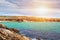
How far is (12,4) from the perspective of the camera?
211 centimetres

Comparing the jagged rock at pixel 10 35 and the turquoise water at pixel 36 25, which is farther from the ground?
the turquoise water at pixel 36 25

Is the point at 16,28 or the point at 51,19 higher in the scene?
the point at 51,19

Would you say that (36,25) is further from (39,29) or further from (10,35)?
(10,35)

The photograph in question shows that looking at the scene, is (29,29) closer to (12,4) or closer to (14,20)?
(14,20)

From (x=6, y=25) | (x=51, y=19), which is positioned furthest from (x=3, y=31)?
(x=51, y=19)

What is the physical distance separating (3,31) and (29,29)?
40 centimetres

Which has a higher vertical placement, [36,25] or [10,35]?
[36,25]

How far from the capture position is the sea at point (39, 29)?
2055 mm

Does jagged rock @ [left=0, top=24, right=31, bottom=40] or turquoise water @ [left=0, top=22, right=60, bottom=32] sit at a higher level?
turquoise water @ [left=0, top=22, right=60, bottom=32]

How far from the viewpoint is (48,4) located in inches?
82.7

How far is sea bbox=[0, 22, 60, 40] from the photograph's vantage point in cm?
205

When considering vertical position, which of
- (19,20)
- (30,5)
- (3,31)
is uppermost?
(30,5)

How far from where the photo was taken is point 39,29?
208cm

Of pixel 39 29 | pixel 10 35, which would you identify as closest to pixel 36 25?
pixel 39 29
